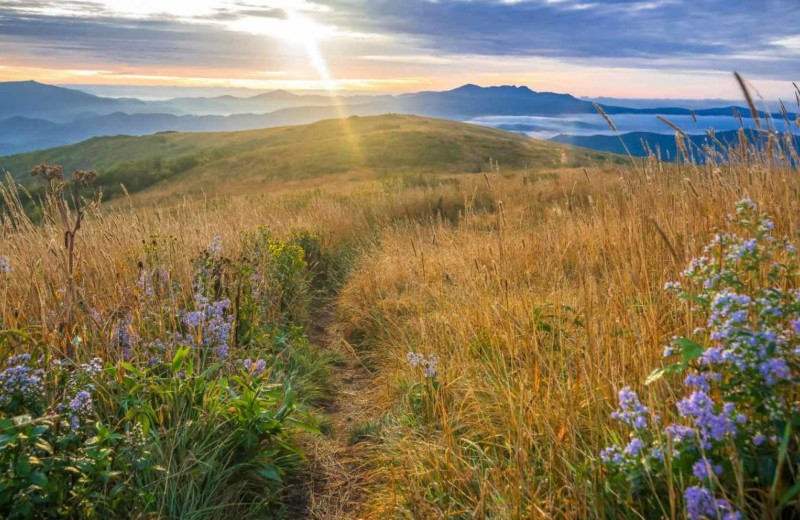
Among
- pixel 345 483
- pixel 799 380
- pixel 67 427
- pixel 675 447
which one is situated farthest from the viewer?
pixel 345 483

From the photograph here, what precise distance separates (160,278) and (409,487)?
9.09 feet

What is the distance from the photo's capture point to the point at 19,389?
2293 millimetres

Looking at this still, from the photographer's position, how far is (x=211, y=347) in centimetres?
369

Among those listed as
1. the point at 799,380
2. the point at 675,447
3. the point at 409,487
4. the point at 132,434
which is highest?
the point at 799,380

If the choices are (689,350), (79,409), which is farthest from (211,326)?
(689,350)

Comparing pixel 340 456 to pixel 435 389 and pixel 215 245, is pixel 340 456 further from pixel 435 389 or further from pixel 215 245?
pixel 215 245

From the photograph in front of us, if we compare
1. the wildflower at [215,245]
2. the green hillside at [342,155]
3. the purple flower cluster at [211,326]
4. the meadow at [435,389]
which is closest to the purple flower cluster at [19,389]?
the meadow at [435,389]

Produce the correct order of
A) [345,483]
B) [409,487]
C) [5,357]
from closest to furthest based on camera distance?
[409,487] → [5,357] → [345,483]

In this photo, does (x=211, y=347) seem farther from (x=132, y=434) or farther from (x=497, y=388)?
(x=497, y=388)

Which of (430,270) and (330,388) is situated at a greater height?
(430,270)

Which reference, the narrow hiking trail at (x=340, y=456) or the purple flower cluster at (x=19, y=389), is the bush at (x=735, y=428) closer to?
the narrow hiking trail at (x=340, y=456)

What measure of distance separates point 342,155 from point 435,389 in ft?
132

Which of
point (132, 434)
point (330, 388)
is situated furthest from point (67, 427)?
point (330, 388)

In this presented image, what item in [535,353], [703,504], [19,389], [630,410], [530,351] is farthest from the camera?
[530,351]
